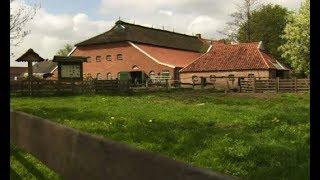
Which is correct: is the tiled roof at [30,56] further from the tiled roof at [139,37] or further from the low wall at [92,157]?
the low wall at [92,157]

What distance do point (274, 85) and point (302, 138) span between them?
30.0 meters

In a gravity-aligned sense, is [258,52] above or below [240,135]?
above

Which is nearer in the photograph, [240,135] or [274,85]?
[240,135]

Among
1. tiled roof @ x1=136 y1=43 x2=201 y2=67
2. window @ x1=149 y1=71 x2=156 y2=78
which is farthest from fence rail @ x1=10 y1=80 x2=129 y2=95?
tiled roof @ x1=136 y1=43 x2=201 y2=67

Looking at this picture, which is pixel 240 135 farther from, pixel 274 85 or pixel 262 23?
pixel 262 23

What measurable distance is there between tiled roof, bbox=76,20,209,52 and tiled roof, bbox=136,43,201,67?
31.4 inches

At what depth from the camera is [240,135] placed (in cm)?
957

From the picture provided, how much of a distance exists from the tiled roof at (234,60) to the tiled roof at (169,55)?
5896 millimetres

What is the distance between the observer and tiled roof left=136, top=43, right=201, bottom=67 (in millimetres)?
61031

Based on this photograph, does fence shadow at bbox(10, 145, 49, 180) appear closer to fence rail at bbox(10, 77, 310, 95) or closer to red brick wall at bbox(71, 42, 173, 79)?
fence rail at bbox(10, 77, 310, 95)

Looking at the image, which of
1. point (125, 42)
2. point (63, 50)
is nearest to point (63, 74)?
point (125, 42)
